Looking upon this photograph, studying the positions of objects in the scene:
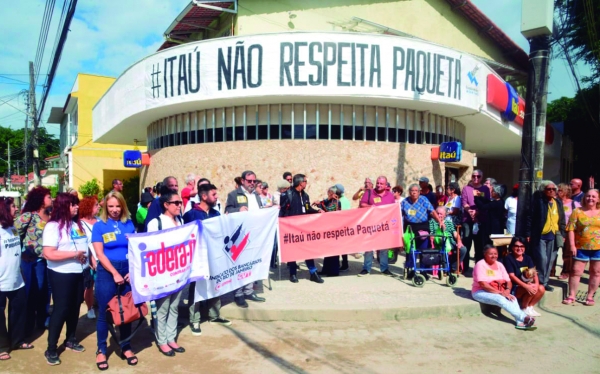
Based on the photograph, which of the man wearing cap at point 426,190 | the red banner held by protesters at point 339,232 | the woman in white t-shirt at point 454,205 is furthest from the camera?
the man wearing cap at point 426,190

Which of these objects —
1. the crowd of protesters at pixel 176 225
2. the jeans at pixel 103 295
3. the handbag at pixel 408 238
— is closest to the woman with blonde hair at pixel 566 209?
the crowd of protesters at pixel 176 225

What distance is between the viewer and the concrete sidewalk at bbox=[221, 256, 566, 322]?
611 centimetres

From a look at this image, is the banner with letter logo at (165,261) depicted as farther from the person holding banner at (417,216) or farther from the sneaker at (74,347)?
the person holding banner at (417,216)

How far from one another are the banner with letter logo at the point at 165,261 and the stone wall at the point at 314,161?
796cm

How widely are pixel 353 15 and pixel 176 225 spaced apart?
14479 mm

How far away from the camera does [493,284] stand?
6.36m

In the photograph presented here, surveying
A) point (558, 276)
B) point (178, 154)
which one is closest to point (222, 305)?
A: point (558, 276)

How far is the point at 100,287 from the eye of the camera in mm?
4559

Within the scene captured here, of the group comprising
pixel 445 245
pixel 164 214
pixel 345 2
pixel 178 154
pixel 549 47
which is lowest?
pixel 445 245

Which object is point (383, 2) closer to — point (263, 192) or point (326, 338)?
point (263, 192)

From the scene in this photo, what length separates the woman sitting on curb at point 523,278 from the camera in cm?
634

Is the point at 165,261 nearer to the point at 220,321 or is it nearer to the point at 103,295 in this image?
the point at 103,295

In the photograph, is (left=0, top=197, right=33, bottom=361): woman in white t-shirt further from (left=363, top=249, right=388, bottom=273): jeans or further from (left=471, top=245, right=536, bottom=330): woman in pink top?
(left=471, top=245, right=536, bottom=330): woman in pink top

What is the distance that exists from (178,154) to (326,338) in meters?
11.5
